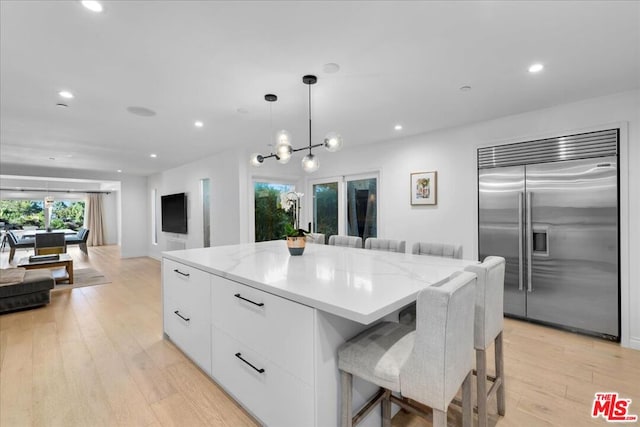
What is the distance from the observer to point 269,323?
1550mm

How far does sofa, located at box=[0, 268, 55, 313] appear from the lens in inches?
147

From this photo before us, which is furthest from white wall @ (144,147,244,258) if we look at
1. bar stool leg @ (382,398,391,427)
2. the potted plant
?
bar stool leg @ (382,398,391,427)

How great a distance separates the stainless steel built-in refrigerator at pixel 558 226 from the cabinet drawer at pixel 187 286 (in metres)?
3.36

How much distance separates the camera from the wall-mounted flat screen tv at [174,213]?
6.74 metres

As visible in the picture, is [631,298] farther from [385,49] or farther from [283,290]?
[283,290]

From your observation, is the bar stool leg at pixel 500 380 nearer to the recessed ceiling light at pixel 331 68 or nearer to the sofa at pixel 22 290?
the recessed ceiling light at pixel 331 68

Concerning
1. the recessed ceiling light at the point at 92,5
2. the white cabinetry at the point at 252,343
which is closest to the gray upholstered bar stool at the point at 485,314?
the white cabinetry at the point at 252,343

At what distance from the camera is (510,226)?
3.51 meters

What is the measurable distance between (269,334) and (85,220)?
545 inches

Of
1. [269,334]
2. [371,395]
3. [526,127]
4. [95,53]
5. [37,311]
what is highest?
[95,53]

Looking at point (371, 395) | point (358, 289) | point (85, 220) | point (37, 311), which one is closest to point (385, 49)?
point (358, 289)

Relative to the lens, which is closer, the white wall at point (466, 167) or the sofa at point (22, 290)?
the white wall at point (466, 167)

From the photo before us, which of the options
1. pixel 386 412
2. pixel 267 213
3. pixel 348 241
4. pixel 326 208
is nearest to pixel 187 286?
pixel 386 412

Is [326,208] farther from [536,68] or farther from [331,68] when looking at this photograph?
[536,68]
